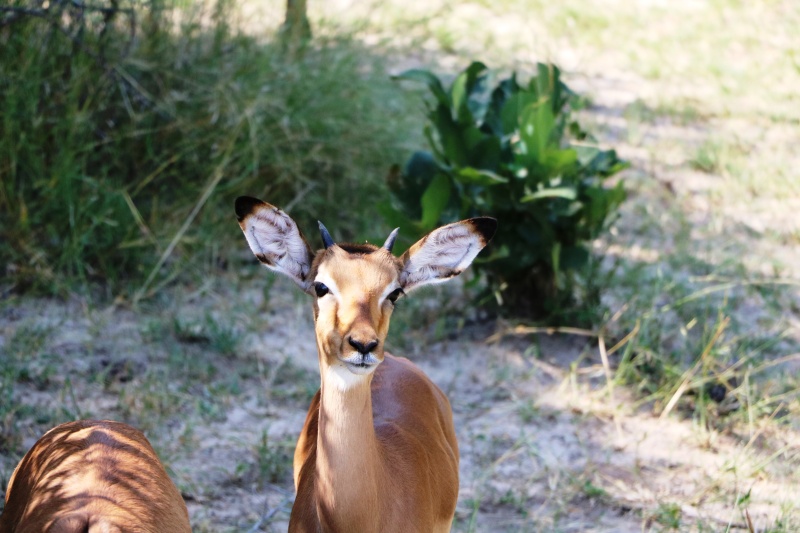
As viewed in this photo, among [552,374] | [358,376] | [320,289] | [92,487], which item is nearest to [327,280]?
[320,289]

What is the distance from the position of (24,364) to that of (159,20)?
253 centimetres

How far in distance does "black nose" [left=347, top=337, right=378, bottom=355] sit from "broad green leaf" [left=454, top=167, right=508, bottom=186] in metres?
2.49

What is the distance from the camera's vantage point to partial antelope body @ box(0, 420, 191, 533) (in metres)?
2.73

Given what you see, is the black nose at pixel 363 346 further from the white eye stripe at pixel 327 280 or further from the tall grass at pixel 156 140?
the tall grass at pixel 156 140

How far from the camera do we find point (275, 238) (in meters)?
3.09

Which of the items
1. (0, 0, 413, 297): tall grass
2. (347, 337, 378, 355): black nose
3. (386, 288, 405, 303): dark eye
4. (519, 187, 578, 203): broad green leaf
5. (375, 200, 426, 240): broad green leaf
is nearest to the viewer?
(347, 337, 378, 355): black nose

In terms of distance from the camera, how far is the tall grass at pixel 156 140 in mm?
5602

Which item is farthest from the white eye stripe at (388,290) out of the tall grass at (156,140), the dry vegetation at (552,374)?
the tall grass at (156,140)

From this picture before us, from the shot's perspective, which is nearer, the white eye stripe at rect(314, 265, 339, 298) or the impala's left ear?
the white eye stripe at rect(314, 265, 339, 298)

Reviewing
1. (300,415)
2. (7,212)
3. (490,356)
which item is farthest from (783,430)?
(7,212)

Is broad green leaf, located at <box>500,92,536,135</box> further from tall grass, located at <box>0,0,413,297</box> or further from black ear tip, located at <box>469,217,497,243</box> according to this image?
black ear tip, located at <box>469,217,497,243</box>

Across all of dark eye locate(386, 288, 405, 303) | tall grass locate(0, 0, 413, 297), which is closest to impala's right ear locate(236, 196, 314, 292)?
dark eye locate(386, 288, 405, 303)

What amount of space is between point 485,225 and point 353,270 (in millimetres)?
419

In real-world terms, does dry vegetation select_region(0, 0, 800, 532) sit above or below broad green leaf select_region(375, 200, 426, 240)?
below
